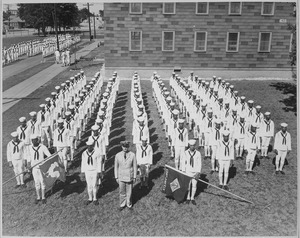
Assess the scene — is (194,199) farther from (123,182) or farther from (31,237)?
(31,237)

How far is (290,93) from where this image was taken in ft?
69.7

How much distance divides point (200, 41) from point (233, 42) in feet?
8.12

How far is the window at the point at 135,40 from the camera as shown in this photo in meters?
23.6

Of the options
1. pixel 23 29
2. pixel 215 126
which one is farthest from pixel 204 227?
pixel 23 29

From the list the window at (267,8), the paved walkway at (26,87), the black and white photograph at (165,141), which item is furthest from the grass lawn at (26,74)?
the window at (267,8)

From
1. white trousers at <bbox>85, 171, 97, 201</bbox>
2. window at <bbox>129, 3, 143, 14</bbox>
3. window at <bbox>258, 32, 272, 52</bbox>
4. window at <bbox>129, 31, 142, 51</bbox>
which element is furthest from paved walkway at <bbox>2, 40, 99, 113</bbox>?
window at <bbox>258, 32, 272, 52</bbox>

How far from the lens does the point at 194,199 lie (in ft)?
30.5

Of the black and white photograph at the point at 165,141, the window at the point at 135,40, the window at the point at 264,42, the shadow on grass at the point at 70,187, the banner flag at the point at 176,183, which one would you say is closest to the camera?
the black and white photograph at the point at 165,141

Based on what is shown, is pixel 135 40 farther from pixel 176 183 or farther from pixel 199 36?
pixel 176 183

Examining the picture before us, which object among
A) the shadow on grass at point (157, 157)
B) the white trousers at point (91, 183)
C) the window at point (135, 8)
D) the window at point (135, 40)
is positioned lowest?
the shadow on grass at point (157, 157)

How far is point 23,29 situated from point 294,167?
79208mm

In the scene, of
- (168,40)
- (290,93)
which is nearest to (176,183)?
(290,93)

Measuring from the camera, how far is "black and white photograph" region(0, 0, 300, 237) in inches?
335

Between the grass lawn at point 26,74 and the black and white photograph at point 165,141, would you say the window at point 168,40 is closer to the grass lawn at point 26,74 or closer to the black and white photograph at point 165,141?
the black and white photograph at point 165,141
